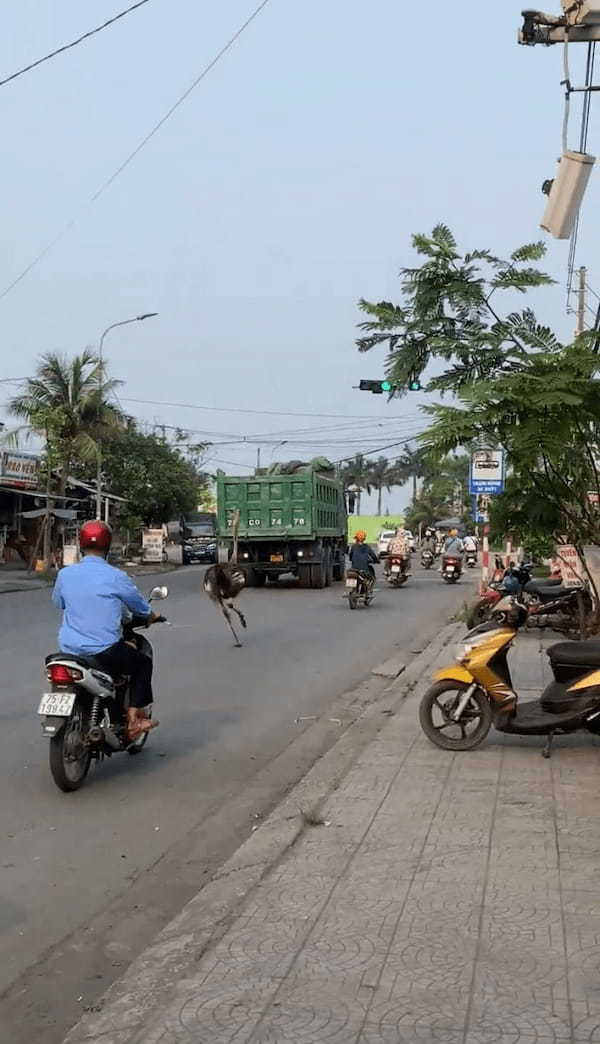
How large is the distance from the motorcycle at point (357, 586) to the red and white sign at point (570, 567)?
6.27 meters

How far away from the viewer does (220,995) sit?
3.53m

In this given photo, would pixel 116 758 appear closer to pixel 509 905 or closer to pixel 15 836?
pixel 15 836

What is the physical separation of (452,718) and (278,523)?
62.2 feet

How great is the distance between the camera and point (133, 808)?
21.1 feet

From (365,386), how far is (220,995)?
1953 centimetres

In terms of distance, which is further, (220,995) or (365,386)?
(365,386)

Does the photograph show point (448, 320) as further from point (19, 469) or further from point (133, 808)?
point (19, 469)

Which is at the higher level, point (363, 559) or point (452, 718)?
point (363, 559)

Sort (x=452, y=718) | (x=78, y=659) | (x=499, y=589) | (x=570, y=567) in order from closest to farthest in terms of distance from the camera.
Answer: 1. (x=78, y=659)
2. (x=452, y=718)
3. (x=499, y=589)
4. (x=570, y=567)

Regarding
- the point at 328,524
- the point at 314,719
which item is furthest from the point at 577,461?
the point at 328,524

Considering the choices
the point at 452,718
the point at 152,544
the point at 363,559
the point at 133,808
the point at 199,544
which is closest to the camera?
the point at 133,808

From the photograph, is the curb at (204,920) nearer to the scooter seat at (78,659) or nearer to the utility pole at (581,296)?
the scooter seat at (78,659)

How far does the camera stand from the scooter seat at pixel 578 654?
732 centimetres

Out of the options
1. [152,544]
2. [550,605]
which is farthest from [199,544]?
[550,605]
